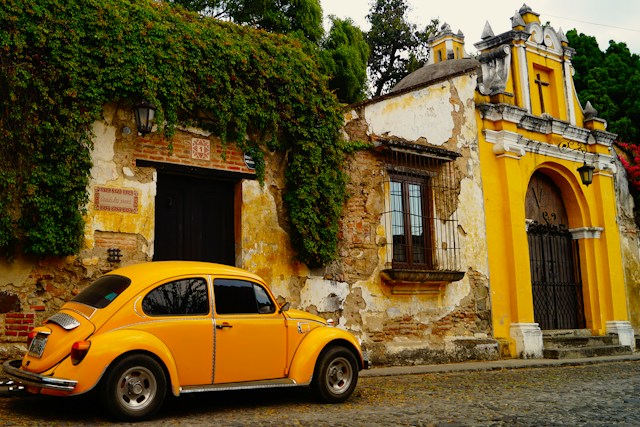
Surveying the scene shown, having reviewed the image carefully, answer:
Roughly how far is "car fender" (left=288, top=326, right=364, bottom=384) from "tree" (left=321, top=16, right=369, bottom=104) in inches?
642

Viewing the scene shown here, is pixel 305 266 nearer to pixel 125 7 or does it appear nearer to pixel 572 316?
pixel 125 7

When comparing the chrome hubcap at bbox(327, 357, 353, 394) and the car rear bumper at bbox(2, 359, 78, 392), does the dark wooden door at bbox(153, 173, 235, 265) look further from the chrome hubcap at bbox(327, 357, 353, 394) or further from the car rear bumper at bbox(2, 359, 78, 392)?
the car rear bumper at bbox(2, 359, 78, 392)

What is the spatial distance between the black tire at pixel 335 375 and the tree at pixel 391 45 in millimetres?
22819

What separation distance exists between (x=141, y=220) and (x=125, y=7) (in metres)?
3.05

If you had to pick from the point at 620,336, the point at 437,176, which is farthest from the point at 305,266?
the point at 620,336

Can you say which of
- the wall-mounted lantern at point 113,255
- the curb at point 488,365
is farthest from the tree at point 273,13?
the wall-mounted lantern at point 113,255

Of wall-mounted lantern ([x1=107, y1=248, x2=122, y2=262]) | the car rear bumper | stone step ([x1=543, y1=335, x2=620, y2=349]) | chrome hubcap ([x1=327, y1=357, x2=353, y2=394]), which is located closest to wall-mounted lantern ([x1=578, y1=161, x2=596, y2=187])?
stone step ([x1=543, y1=335, x2=620, y2=349])

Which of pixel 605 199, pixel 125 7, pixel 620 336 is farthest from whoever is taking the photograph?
pixel 605 199

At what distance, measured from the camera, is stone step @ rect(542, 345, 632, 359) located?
12719 mm

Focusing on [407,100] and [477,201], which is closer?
[407,100]

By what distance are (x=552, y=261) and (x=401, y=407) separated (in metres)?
9.39

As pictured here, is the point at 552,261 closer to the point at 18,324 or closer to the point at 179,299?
the point at 179,299

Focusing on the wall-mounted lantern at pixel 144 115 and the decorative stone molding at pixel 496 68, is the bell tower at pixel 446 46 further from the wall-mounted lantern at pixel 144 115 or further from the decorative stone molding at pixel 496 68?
the wall-mounted lantern at pixel 144 115

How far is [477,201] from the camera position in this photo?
13.0m
